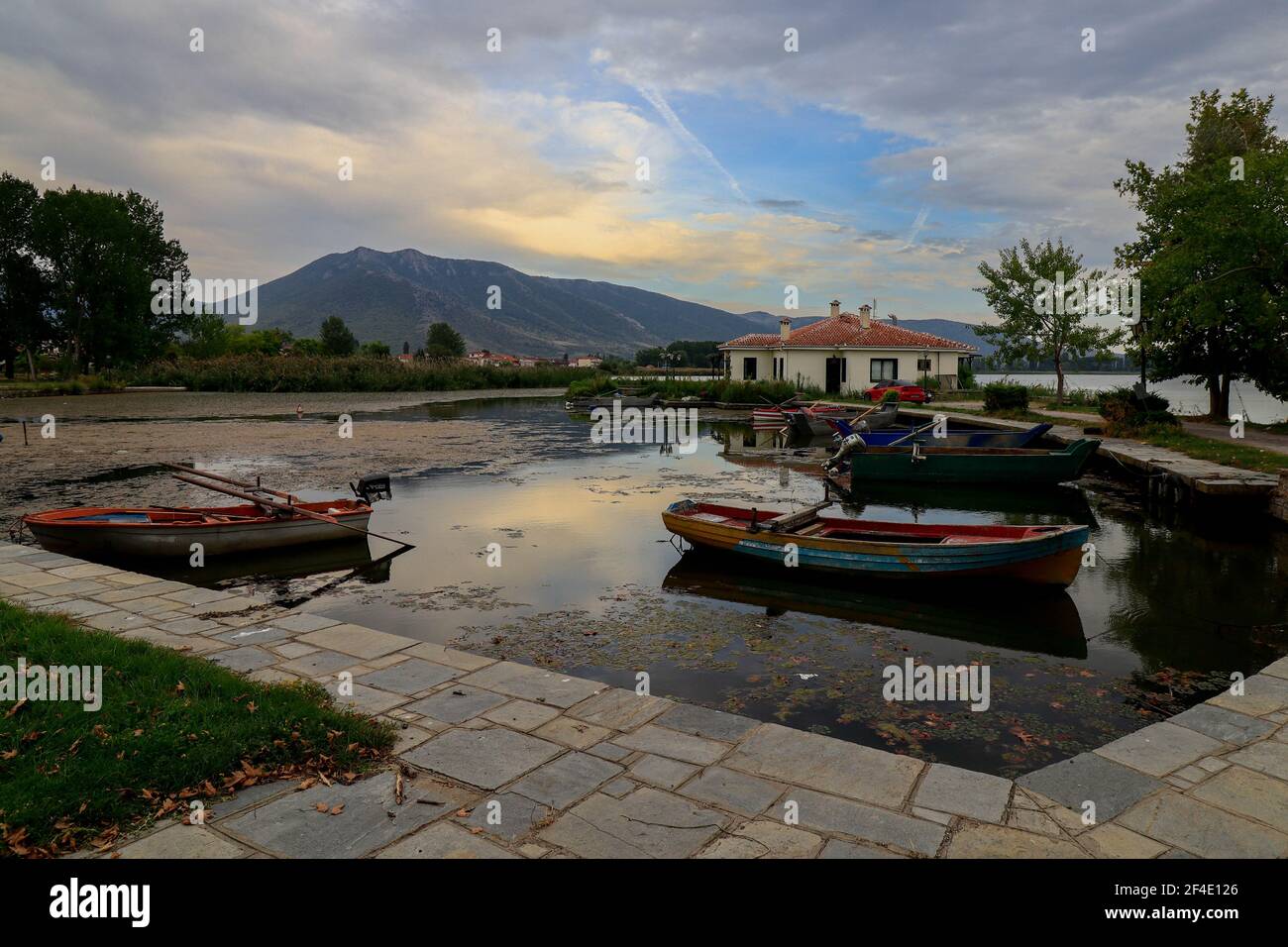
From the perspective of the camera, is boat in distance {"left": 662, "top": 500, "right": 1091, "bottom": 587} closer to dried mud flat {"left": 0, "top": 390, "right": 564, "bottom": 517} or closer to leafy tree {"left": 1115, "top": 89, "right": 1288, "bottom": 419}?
dried mud flat {"left": 0, "top": 390, "right": 564, "bottom": 517}

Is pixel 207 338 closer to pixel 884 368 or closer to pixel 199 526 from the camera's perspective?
pixel 884 368

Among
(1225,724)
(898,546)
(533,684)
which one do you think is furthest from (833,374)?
(533,684)

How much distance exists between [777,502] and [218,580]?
1015 centimetres

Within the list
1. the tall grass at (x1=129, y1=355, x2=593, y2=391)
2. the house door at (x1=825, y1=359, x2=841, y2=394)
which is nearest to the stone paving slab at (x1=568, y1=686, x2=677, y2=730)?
the house door at (x1=825, y1=359, x2=841, y2=394)

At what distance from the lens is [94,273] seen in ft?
182

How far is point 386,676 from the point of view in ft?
18.7

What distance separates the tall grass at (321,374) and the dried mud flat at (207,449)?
16256 mm

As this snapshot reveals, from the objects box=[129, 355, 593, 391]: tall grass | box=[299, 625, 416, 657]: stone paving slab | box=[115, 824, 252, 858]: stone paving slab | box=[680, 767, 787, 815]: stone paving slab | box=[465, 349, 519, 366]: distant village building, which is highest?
box=[465, 349, 519, 366]: distant village building

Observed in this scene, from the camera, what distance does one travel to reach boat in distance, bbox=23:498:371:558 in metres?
10.1

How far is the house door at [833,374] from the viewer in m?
44.7

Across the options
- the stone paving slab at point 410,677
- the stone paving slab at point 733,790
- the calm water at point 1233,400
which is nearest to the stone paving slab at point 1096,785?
the stone paving slab at point 733,790

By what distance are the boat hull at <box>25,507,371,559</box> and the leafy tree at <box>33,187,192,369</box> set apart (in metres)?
56.0

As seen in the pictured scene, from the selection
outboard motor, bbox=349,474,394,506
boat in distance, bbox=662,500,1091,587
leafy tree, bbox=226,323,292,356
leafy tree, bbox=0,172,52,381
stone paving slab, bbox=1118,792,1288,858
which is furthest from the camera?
leafy tree, bbox=226,323,292,356

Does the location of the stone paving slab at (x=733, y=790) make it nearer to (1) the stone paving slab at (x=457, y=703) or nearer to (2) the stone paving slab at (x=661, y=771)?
(2) the stone paving slab at (x=661, y=771)
